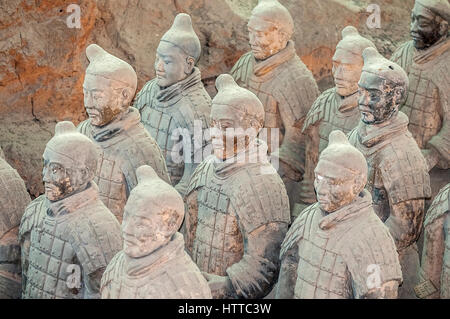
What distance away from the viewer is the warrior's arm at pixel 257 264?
771 cm

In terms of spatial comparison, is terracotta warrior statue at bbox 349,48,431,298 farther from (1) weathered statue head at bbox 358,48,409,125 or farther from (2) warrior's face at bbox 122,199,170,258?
(2) warrior's face at bbox 122,199,170,258

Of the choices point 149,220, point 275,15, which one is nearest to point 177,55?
point 275,15

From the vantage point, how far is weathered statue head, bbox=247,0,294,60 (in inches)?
378

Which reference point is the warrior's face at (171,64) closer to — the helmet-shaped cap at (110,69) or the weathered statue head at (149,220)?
the helmet-shaped cap at (110,69)

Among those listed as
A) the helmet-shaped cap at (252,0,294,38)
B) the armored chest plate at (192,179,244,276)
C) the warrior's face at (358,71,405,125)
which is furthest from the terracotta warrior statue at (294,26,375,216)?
the armored chest plate at (192,179,244,276)

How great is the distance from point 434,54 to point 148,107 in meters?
2.18

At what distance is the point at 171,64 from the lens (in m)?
9.31

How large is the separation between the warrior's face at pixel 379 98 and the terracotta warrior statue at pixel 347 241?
1176 mm

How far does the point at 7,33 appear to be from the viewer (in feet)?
34.2

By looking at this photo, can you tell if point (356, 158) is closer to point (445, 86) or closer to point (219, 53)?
point (445, 86)

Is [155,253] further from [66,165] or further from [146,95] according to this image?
[146,95]

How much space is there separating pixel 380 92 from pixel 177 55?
1.75 meters

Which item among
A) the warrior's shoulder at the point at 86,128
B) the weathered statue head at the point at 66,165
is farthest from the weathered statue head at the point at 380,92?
the weathered statue head at the point at 66,165

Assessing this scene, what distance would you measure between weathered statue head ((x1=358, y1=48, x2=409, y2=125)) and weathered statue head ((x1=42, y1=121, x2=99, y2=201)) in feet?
6.32
